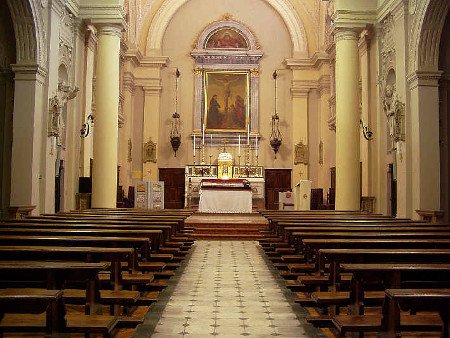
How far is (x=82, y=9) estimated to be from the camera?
1571 cm

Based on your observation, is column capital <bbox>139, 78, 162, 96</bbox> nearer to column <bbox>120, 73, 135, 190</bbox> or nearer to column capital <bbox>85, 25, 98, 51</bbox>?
column <bbox>120, 73, 135, 190</bbox>

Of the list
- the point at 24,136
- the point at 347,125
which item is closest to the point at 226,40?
the point at 347,125

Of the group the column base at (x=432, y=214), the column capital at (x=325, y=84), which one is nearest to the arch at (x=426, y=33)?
the column base at (x=432, y=214)

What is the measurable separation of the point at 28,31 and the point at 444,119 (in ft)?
30.9

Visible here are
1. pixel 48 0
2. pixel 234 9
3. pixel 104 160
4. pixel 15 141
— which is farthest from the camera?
pixel 234 9

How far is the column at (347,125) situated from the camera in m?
15.2

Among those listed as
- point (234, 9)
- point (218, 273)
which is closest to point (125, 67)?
point (234, 9)

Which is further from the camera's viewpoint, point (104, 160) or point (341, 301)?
point (104, 160)

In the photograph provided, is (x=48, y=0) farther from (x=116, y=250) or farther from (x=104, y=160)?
(x=116, y=250)

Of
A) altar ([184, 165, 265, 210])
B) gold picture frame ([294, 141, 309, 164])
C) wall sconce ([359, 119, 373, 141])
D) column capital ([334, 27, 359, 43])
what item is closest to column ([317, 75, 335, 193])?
gold picture frame ([294, 141, 309, 164])

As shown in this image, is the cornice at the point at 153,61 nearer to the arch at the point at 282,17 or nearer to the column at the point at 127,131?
the arch at the point at 282,17

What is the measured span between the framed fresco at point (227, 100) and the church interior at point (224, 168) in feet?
0.23

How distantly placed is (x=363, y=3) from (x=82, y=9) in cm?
748

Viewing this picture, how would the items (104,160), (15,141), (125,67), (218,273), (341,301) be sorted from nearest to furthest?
(341,301)
(218,273)
(15,141)
(104,160)
(125,67)
